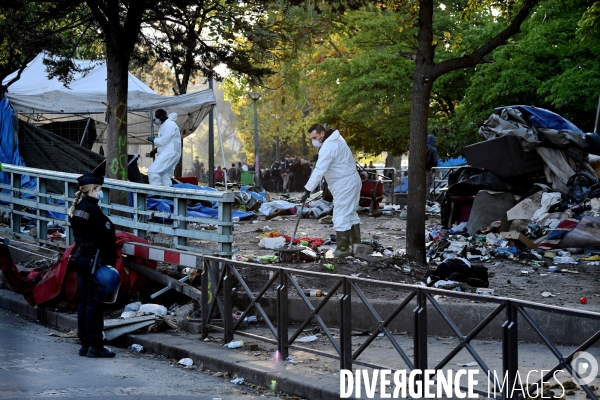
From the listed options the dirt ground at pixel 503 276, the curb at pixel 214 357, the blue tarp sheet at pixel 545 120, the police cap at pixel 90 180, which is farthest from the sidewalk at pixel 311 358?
the blue tarp sheet at pixel 545 120

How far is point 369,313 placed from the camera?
21.2 feet

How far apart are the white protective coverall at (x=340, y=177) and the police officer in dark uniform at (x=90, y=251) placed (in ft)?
13.9

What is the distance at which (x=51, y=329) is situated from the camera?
931 centimetres

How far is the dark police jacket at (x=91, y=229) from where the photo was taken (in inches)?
308

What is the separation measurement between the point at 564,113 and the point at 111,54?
15631 millimetres

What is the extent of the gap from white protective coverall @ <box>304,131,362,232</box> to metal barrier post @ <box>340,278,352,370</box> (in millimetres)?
5243

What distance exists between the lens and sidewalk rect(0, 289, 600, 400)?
537 cm

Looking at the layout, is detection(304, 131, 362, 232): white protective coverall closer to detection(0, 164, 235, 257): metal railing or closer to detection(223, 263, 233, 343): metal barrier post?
detection(0, 164, 235, 257): metal railing

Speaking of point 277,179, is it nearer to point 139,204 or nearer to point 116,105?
point 116,105

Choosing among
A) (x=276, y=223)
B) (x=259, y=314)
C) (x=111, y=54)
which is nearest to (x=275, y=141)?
(x=276, y=223)

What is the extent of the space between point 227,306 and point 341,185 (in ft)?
14.6

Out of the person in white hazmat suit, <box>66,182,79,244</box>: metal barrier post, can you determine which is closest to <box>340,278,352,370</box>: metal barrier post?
the person in white hazmat suit

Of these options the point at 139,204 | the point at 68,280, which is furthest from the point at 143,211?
the point at 68,280

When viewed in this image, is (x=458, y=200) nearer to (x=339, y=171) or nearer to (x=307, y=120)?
(x=339, y=171)
